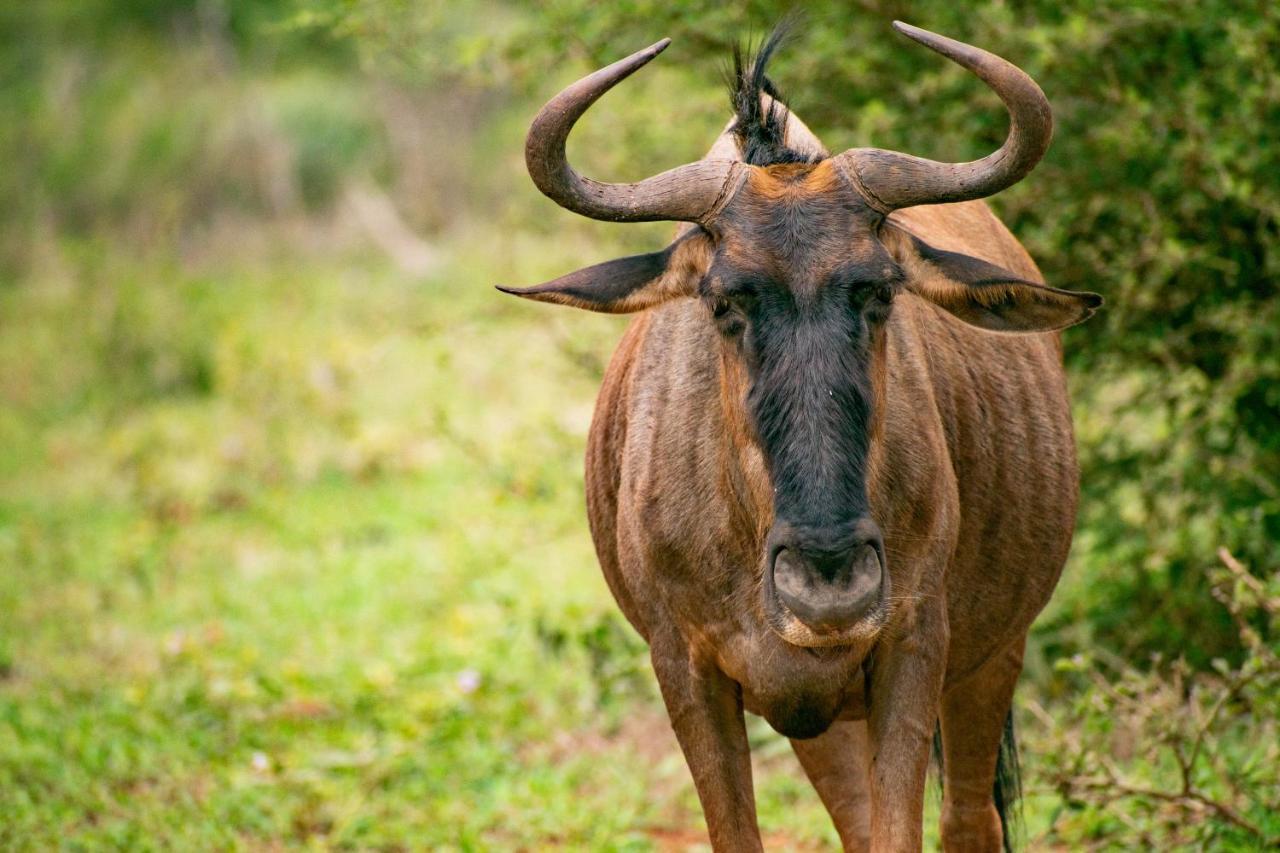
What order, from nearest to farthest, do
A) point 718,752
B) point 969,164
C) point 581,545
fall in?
1. point 969,164
2. point 718,752
3. point 581,545

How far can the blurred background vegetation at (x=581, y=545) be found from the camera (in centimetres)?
569

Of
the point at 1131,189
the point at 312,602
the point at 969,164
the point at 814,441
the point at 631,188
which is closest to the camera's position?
the point at 814,441

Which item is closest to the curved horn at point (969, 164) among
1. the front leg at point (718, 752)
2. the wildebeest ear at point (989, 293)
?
the wildebeest ear at point (989, 293)

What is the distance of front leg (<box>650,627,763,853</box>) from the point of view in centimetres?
402

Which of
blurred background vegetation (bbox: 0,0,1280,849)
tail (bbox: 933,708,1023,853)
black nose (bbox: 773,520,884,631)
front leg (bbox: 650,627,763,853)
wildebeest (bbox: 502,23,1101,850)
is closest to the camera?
black nose (bbox: 773,520,884,631)

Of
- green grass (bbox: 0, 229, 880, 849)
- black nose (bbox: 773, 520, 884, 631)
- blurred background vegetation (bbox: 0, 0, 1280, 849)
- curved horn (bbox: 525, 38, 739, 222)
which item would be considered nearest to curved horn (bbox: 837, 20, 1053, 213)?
curved horn (bbox: 525, 38, 739, 222)

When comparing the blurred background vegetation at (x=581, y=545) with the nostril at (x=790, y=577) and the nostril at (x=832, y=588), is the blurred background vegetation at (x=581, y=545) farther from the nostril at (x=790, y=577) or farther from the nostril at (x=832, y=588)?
the nostril at (x=790, y=577)

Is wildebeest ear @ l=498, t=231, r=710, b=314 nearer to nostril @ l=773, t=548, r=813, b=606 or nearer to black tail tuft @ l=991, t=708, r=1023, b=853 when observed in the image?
nostril @ l=773, t=548, r=813, b=606

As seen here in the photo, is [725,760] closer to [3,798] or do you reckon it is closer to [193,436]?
[3,798]

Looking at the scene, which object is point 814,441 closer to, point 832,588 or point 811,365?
point 811,365

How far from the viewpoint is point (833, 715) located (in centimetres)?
392

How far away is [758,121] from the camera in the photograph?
4.11m

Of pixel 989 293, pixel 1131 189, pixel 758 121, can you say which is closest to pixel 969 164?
pixel 989 293

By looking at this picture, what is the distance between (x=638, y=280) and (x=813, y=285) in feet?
1.61
